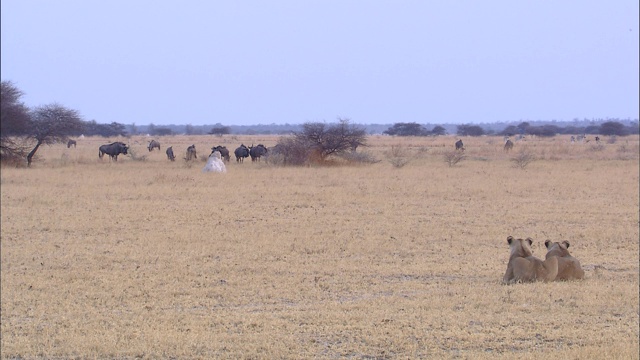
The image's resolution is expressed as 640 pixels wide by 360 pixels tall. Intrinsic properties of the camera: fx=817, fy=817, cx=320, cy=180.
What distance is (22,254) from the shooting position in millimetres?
14180

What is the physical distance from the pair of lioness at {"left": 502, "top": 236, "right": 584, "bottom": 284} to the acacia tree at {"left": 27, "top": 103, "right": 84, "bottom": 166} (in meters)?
17.1

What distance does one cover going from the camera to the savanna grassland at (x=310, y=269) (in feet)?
26.6

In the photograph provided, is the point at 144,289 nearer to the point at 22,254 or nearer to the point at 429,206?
the point at 22,254

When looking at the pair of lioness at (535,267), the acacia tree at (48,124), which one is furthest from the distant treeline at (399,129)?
the pair of lioness at (535,267)

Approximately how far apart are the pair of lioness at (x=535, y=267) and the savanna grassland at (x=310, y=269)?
24 centimetres

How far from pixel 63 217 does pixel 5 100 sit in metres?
9.23

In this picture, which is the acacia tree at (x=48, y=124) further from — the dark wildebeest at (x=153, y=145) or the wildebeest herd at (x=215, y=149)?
the dark wildebeest at (x=153, y=145)

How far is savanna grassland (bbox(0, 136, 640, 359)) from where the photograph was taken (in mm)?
8094

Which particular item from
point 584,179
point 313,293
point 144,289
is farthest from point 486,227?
point 584,179

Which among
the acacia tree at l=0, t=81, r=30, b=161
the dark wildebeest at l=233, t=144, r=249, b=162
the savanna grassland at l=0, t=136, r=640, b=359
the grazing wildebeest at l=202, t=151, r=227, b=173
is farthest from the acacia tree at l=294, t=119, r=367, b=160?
the acacia tree at l=0, t=81, r=30, b=161

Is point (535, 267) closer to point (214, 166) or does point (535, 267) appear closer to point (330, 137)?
point (214, 166)

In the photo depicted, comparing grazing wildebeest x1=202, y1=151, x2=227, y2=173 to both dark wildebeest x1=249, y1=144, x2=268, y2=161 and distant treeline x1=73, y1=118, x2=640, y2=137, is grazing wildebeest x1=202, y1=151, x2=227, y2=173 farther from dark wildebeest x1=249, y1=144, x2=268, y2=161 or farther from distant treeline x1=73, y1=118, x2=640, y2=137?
dark wildebeest x1=249, y1=144, x2=268, y2=161

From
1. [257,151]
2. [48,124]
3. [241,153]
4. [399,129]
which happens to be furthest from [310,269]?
[399,129]

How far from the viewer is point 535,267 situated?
1098cm
